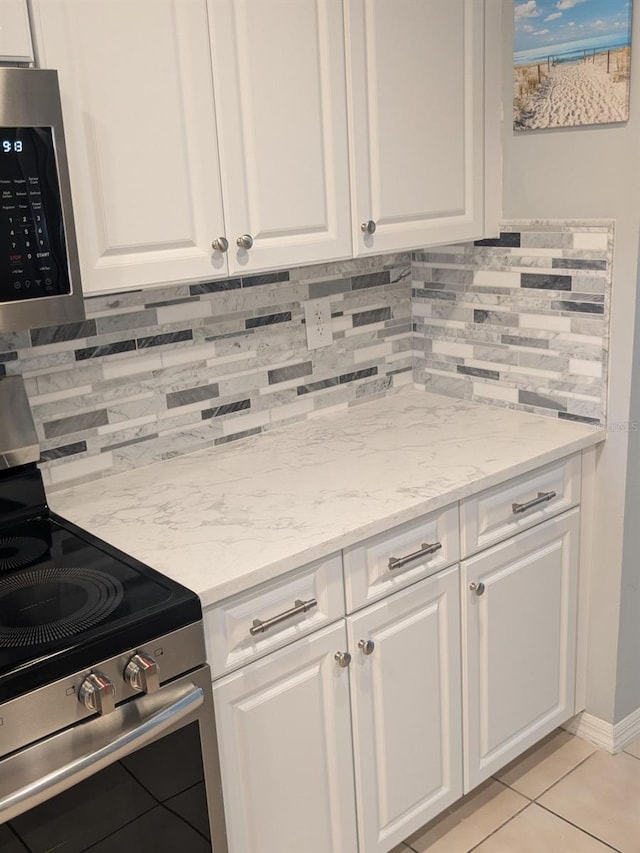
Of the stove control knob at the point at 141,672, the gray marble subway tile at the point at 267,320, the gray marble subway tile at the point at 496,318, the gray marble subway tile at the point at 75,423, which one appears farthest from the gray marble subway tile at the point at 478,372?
the stove control knob at the point at 141,672

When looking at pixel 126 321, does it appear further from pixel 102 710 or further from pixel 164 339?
pixel 102 710

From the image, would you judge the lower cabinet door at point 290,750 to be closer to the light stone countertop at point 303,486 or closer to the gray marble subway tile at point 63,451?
the light stone countertop at point 303,486

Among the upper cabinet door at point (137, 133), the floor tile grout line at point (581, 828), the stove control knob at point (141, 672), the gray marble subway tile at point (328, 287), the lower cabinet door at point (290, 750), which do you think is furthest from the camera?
the gray marble subway tile at point (328, 287)

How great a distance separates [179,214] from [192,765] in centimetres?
100

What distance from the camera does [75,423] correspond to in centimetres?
196

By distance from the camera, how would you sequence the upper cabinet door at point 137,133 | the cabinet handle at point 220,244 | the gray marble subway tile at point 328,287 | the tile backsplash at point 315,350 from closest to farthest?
the upper cabinet door at point 137,133 → the cabinet handle at point 220,244 → the tile backsplash at point 315,350 → the gray marble subway tile at point 328,287

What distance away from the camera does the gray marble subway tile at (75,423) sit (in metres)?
1.92

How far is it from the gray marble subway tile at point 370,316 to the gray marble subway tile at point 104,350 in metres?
0.68

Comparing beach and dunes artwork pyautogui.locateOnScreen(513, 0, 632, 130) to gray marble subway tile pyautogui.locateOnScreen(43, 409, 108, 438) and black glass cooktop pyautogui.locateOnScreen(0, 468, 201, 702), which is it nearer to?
gray marble subway tile pyautogui.locateOnScreen(43, 409, 108, 438)

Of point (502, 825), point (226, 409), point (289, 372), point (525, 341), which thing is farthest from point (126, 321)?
point (502, 825)

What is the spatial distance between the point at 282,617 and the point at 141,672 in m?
0.33

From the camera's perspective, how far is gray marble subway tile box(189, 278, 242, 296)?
82.2 inches

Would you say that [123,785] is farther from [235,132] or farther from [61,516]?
[235,132]

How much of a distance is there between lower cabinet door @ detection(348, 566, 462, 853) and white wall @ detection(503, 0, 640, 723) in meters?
0.53
